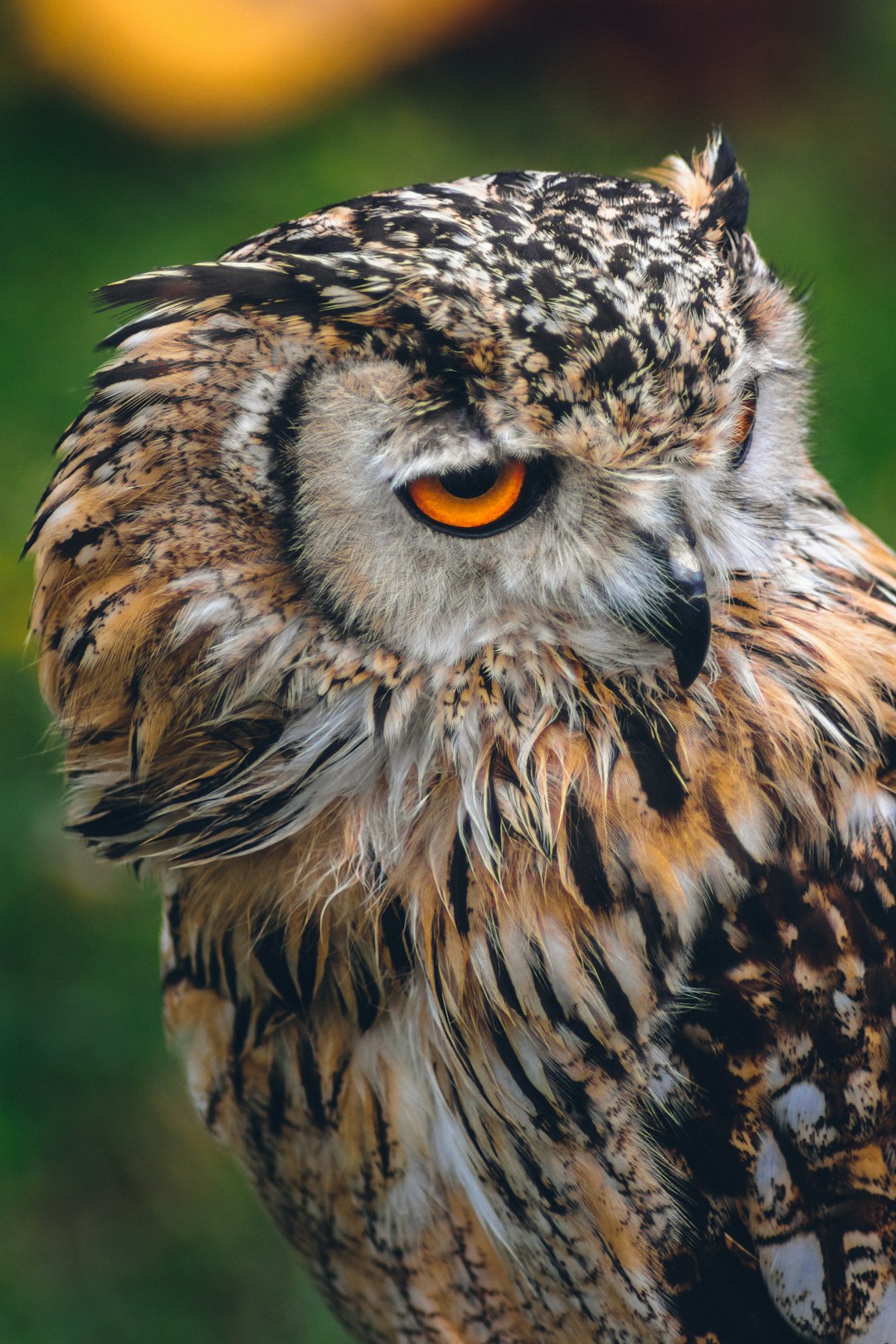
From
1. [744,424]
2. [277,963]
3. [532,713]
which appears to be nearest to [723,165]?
[744,424]

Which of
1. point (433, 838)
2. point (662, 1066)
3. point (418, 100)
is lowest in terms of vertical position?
point (662, 1066)

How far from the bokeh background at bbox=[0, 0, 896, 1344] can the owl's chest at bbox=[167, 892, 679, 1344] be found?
1182 millimetres

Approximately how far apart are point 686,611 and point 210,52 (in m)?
4.15

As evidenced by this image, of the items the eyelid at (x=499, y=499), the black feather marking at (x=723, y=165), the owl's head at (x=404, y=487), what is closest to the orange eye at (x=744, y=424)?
the owl's head at (x=404, y=487)

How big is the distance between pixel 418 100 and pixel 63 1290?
409 cm

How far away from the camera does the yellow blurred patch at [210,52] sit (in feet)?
15.7

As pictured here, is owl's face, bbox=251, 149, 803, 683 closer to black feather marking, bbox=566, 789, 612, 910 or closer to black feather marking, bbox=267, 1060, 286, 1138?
black feather marking, bbox=566, 789, 612, 910

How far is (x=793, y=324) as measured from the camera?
1.62 metres

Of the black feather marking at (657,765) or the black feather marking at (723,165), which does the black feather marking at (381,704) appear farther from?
the black feather marking at (723,165)

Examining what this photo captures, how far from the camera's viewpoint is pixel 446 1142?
1631 millimetres

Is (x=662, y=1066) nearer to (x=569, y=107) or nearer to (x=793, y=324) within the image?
(x=793, y=324)

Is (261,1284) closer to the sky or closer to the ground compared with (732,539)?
closer to the ground

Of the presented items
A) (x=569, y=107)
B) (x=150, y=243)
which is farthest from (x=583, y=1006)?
(x=569, y=107)

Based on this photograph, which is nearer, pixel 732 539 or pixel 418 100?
pixel 732 539
